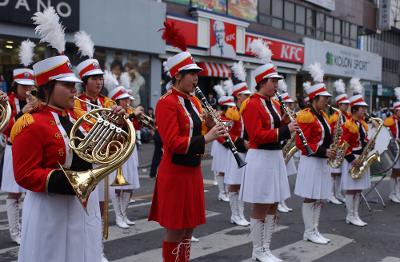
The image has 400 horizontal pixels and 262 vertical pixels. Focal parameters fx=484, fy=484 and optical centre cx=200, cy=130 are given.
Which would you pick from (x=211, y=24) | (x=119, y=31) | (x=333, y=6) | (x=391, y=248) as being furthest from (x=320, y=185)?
(x=333, y=6)

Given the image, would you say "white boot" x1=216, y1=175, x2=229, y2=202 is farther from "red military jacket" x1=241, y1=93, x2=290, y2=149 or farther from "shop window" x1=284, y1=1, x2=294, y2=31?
"shop window" x1=284, y1=1, x2=294, y2=31

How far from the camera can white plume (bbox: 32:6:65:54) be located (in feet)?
12.0

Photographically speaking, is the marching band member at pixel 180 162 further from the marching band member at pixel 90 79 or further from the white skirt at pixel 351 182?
the white skirt at pixel 351 182

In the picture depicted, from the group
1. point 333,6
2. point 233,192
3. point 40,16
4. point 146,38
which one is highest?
point 333,6

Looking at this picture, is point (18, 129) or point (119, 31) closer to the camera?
point (18, 129)

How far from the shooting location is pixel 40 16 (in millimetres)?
3650

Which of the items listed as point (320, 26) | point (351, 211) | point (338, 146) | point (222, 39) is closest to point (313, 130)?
point (338, 146)

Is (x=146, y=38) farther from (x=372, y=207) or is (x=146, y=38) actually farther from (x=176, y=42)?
(x=176, y=42)

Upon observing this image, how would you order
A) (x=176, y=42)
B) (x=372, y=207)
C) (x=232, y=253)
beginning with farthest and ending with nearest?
1. (x=372, y=207)
2. (x=232, y=253)
3. (x=176, y=42)

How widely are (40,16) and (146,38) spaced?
16.5 m

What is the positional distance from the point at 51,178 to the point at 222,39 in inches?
842

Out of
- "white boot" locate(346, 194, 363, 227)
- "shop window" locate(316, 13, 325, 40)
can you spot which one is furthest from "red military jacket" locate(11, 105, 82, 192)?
"shop window" locate(316, 13, 325, 40)

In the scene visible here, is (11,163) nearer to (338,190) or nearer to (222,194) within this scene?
(222,194)

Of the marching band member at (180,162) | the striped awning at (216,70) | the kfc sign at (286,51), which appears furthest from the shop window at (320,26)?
the marching band member at (180,162)
